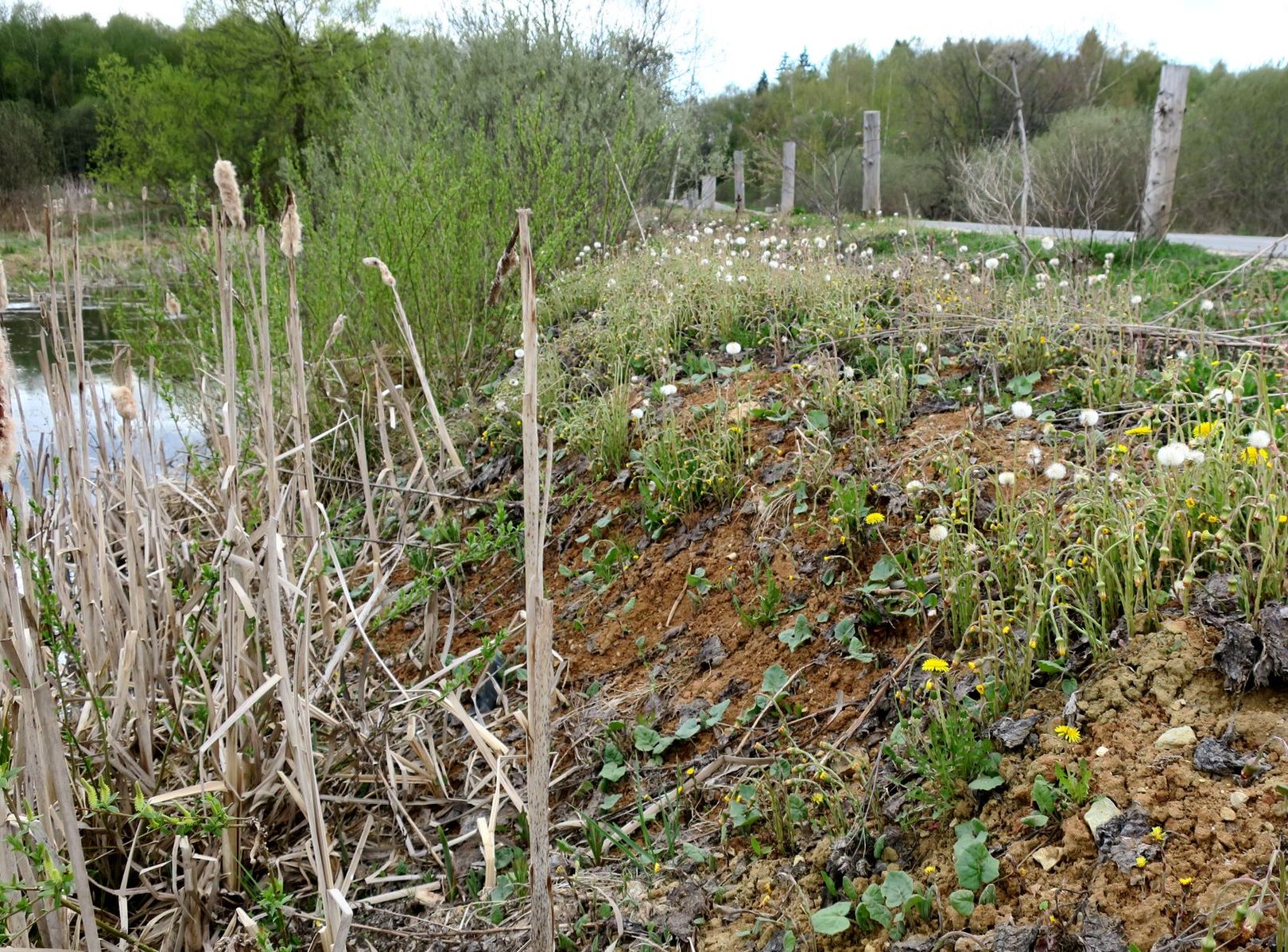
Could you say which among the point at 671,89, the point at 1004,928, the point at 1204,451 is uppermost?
the point at 671,89

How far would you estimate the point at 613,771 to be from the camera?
2.21m

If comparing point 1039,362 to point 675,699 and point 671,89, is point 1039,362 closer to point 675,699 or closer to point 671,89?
point 675,699

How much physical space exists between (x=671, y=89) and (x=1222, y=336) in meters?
11.8

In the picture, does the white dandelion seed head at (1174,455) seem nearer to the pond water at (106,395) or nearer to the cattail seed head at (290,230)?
the cattail seed head at (290,230)

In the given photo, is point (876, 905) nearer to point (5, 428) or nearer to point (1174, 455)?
point (1174, 455)

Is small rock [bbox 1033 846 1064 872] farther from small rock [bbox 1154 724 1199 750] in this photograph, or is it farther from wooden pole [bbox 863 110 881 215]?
wooden pole [bbox 863 110 881 215]

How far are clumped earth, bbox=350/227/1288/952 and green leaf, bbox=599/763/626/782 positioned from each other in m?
0.01

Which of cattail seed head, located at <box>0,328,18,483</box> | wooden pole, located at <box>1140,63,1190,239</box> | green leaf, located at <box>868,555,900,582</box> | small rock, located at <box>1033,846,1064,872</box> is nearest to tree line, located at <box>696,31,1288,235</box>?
wooden pole, located at <box>1140,63,1190,239</box>

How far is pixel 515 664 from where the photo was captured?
282cm

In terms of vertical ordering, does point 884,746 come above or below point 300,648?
below

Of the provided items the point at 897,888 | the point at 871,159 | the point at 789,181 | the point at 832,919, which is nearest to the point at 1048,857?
the point at 897,888

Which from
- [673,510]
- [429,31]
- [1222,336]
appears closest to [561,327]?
[673,510]

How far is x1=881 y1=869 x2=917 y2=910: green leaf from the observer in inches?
58.9

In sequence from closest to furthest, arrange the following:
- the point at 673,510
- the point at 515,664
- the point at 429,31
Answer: the point at 515,664 → the point at 673,510 → the point at 429,31
